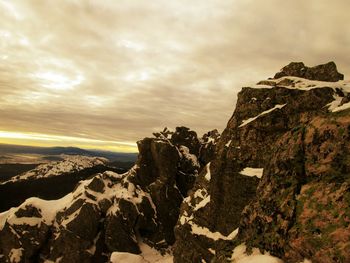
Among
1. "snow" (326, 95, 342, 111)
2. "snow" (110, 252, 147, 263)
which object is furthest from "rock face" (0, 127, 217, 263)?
"snow" (326, 95, 342, 111)

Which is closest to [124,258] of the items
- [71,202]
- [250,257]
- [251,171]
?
[251,171]

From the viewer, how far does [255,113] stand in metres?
60.2

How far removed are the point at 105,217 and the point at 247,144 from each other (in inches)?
2684

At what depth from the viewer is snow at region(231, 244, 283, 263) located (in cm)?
1934

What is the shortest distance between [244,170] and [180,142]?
259ft

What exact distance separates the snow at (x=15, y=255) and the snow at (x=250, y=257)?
102 m

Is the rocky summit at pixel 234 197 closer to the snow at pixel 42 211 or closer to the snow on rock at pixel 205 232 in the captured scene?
the snow on rock at pixel 205 232

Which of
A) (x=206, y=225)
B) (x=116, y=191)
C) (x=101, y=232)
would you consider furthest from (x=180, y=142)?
(x=206, y=225)

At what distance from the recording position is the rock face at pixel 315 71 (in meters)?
70.1

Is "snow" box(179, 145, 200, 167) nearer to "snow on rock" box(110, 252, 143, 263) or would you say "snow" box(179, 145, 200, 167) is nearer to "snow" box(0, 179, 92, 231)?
"snow" box(0, 179, 92, 231)

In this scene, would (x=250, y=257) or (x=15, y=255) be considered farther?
(x=15, y=255)

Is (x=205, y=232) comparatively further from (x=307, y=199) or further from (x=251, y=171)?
(x=307, y=199)

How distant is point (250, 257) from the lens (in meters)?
21.0

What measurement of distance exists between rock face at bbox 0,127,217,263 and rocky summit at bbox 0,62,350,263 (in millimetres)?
361
